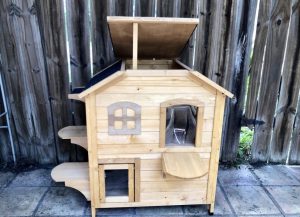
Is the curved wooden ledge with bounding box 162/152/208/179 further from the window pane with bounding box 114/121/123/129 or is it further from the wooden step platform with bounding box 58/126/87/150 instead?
the wooden step platform with bounding box 58/126/87/150

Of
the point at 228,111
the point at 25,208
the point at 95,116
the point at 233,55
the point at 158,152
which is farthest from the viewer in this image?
the point at 228,111

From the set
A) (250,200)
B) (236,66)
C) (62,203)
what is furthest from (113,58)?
Result: (250,200)

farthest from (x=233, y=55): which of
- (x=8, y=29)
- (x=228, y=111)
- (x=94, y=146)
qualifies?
(x=8, y=29)

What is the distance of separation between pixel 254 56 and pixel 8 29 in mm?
2138

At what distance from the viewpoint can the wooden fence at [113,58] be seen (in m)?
2.17

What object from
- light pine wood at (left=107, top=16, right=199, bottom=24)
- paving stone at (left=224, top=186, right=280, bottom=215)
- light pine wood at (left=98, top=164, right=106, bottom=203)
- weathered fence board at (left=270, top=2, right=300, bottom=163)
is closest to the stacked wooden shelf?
light pine wood at (left=98, top=164, right=106, bottom=203)

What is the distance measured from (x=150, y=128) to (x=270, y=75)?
1373 mm

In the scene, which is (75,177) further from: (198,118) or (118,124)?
(198,118)

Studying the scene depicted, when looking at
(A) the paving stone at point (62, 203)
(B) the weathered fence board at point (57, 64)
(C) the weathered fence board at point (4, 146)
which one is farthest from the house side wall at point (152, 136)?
(C) the weathered fence board at point (4, 146)

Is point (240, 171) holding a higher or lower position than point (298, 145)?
→ lower

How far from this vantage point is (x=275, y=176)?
249cm

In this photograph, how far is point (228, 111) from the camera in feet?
8.24

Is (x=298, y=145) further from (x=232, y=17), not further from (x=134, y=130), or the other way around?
(x=134, y=130)

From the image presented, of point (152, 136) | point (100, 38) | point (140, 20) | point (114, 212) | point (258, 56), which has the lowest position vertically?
point (114, 212)
